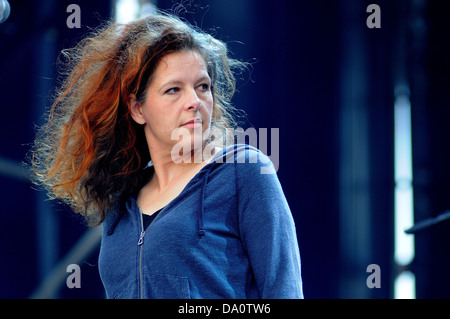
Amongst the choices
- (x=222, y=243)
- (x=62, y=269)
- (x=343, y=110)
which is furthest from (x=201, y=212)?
(x=62, y=269)

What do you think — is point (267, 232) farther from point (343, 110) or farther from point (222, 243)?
point (343, 110)

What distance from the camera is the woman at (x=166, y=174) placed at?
117 centimetres

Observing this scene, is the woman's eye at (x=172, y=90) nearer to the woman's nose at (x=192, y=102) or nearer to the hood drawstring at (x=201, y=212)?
the woman's nose at (x=192, y=102)

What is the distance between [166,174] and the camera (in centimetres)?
A: 145

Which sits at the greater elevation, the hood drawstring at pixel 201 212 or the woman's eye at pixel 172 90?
the woman's eye at pixel 172 90

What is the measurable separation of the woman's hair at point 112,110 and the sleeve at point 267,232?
324 mm

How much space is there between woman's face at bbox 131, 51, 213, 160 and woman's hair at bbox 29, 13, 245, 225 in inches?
1.2

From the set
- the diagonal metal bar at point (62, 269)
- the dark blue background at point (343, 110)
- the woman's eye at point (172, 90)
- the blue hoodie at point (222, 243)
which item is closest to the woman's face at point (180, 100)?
the woman's eye at point (172, 90)

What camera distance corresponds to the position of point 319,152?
239cm

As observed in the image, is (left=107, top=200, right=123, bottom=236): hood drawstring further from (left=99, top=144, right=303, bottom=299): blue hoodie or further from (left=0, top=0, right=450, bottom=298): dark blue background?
(left=0, top=0, right=450, bottom=298): dark blue background

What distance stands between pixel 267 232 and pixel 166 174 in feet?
1.33

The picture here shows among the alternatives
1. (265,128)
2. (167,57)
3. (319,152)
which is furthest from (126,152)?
(319,152)
